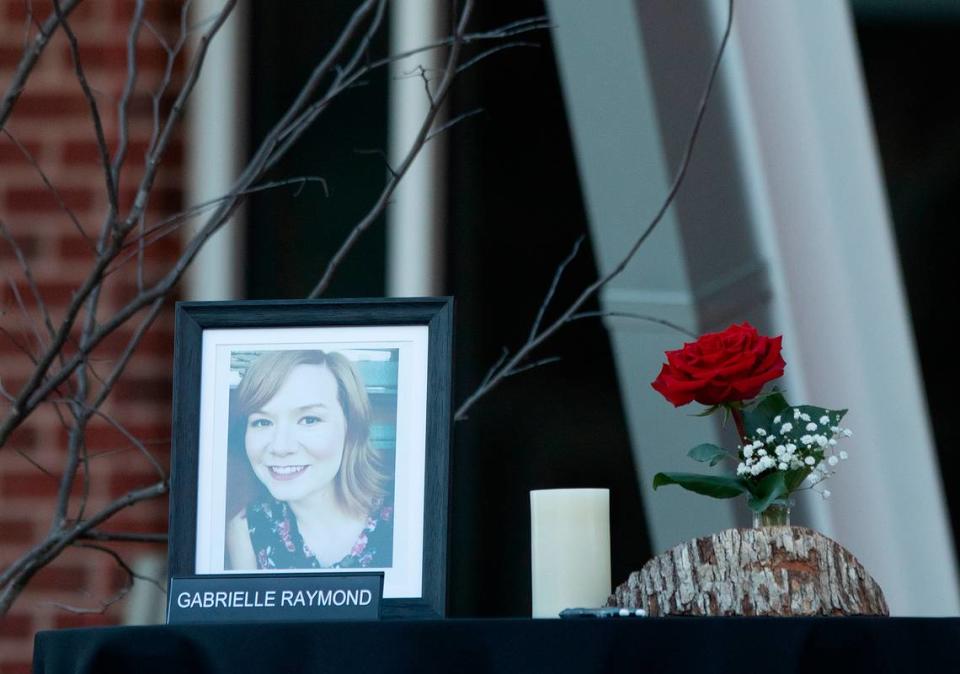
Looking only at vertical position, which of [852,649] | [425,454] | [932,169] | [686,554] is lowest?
[852,649]

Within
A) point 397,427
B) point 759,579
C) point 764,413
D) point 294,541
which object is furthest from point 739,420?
point 294,541

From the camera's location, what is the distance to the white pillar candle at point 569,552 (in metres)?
1.24

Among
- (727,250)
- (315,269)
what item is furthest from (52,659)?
(727,250)

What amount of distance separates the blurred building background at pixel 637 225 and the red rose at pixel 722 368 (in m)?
1.13

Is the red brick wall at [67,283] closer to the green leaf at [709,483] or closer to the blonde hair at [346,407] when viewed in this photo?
the blonde hair at [346,407]

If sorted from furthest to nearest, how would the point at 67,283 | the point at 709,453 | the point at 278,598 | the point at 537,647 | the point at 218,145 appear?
the point at 218,145 → the point at 67,283 → the point at 709,453 → the point at 278,598 → the point at 537,647

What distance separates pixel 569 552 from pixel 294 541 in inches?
10.7

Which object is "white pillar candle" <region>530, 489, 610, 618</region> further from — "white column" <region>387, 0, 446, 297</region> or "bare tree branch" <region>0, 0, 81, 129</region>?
"white column" <region>387, 0, 446, 297</region>

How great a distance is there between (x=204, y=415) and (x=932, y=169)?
1680 millimetres

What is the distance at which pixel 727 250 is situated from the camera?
8.09 feet

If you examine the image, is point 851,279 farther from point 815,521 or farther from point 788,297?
point 815,521

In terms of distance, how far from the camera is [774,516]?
1.25 meters

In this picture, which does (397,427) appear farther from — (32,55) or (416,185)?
(416,185)

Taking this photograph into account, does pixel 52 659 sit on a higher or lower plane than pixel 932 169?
lower
